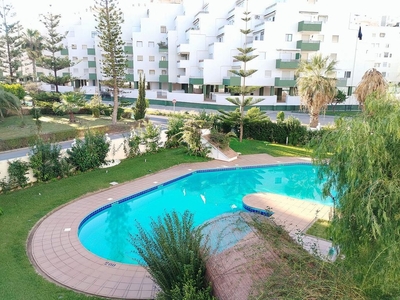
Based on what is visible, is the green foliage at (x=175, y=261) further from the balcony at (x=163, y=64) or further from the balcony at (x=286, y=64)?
the balcony at (x=163, y=64)

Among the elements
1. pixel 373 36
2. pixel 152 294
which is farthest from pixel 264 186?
pixel 373 36

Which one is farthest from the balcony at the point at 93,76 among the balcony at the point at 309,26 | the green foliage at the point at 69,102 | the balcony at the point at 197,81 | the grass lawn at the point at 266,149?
the grass lawn at the point at 266,149

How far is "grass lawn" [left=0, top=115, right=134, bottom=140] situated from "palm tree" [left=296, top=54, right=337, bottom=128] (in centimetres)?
1458

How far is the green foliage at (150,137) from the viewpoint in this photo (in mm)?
16514

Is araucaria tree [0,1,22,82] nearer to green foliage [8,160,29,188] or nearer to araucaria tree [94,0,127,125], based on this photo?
araucaria tree [94,0,127,125]

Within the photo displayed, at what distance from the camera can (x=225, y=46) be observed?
34.2 meters

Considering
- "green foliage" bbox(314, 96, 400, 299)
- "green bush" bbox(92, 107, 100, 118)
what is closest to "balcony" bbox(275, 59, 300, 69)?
"green bush" bbox(92, 107, 100, 118)

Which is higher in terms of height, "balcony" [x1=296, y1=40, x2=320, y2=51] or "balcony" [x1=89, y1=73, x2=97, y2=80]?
"balcony" [x1=296, y1=40, x2=320, y2=51]

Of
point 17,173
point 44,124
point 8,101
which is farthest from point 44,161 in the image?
point 44,124

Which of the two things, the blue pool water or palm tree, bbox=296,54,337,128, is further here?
palm tree, bbox=296,54,337,128

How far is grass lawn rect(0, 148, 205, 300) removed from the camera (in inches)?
238

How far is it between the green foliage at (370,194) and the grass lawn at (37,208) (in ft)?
16.4

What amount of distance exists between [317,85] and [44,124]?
19285 millimetres

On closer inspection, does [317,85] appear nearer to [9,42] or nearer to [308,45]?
[308,45]
